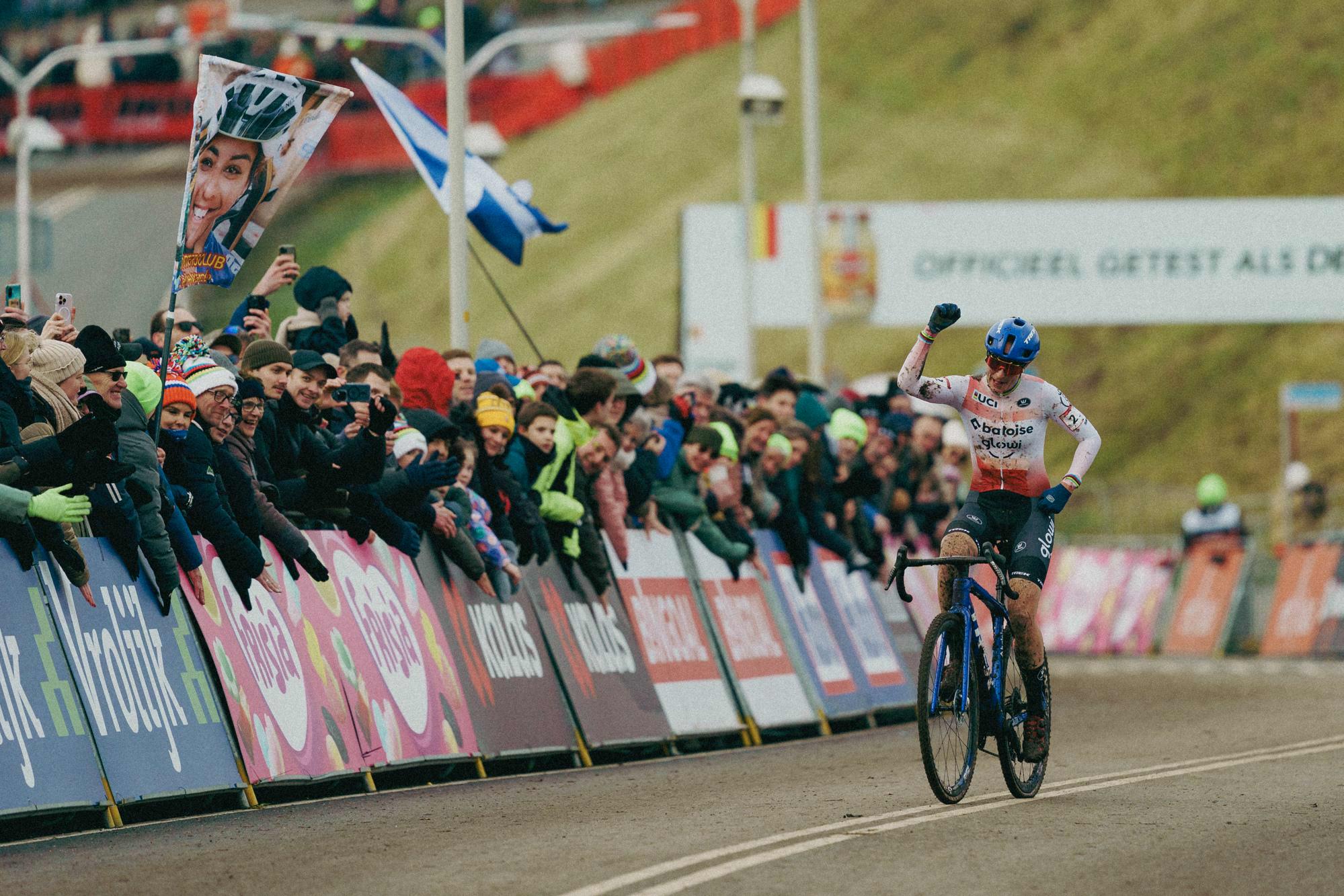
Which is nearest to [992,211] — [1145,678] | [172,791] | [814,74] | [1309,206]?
[1309,206]

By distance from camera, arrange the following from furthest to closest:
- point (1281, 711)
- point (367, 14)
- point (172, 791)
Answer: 1. point (367, 14)
2. point (1281, 711)
3. point (172, 791)

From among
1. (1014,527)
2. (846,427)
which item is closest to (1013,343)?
(1014,527)

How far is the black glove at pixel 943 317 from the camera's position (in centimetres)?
1078

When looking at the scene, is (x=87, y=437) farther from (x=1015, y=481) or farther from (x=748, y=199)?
(x=748, y=199)

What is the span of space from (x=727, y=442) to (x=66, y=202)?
44272mm

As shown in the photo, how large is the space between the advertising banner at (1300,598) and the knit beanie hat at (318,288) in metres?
17.1

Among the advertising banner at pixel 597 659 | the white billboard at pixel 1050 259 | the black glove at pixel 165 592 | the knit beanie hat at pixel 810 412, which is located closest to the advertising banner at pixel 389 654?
the black glove at pixel 165 592

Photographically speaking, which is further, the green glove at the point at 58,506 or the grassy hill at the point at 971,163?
the grassy hill at the point at 971,163

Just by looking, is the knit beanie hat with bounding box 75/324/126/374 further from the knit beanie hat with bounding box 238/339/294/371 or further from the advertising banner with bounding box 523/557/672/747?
the advertising banner with bounding box 523/557/672/747

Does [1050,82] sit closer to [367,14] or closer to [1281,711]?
[367,14]

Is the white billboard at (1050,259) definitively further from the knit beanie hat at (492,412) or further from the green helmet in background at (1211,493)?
the knit beanie hat at (492,412)

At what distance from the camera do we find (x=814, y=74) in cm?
3350

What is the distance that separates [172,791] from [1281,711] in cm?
1033

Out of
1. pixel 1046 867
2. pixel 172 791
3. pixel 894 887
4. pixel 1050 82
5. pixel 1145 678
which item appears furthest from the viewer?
pixel 1050 82
